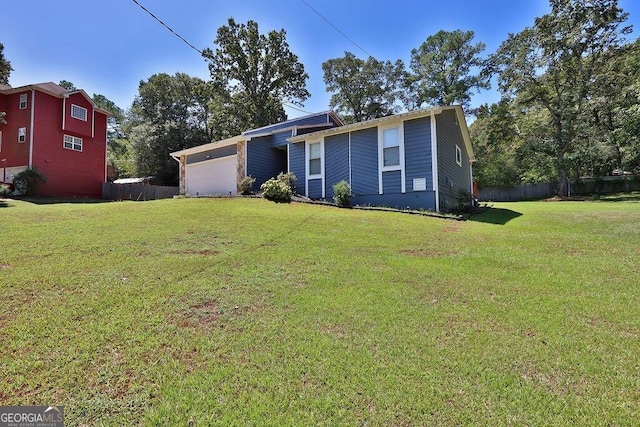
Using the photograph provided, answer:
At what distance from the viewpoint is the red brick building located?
752 inches

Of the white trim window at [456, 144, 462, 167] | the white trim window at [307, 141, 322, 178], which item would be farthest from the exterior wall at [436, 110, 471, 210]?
the white trim window at [307, 141, 322, 178]

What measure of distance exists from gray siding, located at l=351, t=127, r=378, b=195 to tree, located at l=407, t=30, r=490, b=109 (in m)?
23.0

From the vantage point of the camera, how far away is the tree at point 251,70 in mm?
31203

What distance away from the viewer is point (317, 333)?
3.36 metres

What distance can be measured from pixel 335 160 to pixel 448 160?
16.1 ft

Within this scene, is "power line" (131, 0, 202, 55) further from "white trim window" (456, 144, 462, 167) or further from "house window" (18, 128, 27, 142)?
"house window" (18, 128, 27, 142)

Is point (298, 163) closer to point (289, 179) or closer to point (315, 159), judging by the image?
point (315, 159)

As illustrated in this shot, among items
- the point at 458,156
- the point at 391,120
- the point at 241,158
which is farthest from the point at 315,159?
the point at 458,156

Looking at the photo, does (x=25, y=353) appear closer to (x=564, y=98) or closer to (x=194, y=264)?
(x=194, y=264)

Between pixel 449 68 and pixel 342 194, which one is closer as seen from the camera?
pixel 342 194

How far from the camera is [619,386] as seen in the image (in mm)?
2529

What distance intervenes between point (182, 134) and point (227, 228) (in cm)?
2846

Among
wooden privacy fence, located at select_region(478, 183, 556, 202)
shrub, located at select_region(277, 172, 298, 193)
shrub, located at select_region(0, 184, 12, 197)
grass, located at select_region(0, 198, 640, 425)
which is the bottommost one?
grass, located at select_region(0, 198, 640, 425)

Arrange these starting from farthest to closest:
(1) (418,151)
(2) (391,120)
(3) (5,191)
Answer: (3) (5,191)
(2) (391,120)
(1) (418,151)
